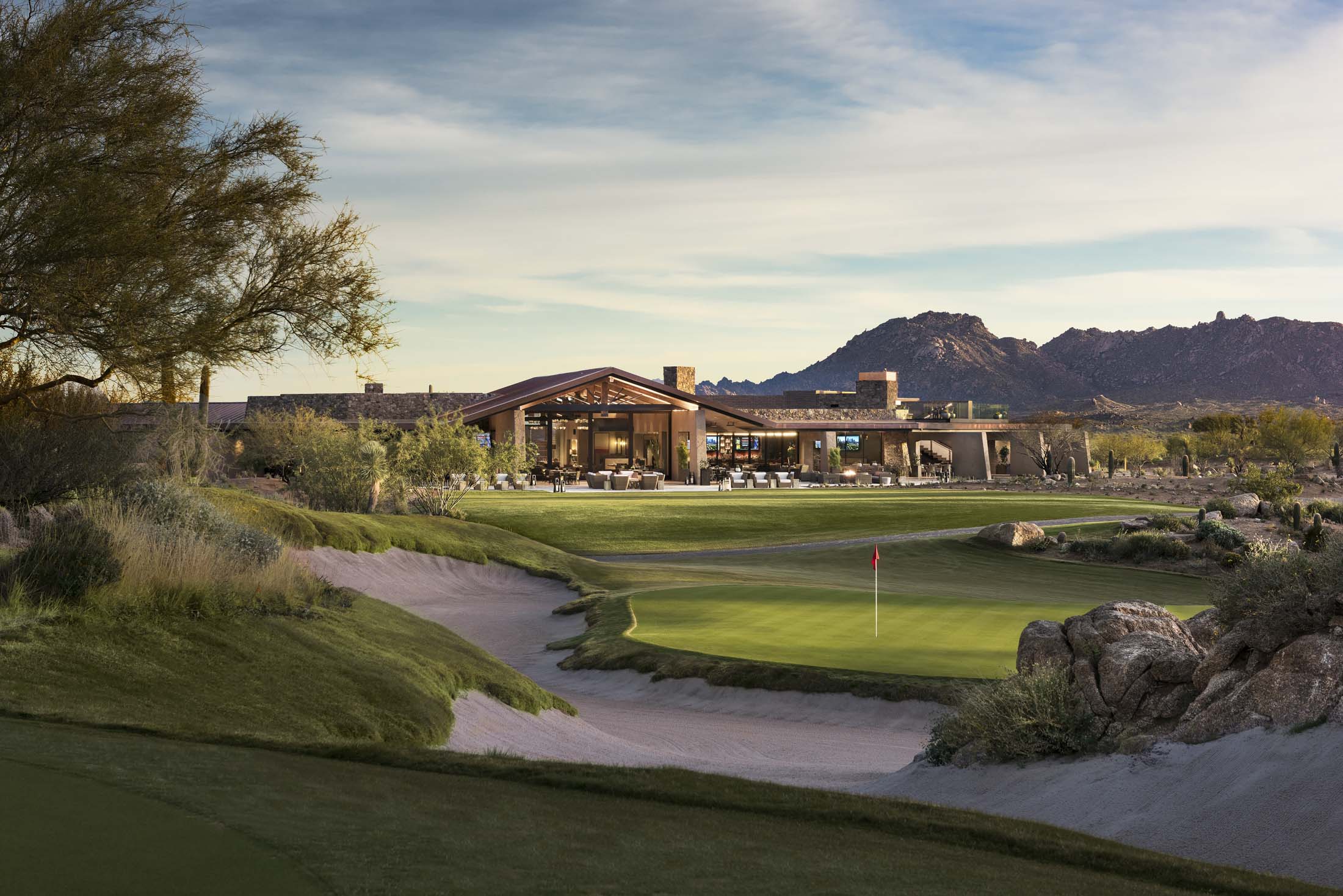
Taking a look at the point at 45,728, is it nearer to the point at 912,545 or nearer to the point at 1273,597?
the point at 1273,597

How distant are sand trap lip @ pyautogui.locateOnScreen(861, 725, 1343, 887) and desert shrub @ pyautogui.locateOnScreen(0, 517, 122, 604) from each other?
6.48 meters

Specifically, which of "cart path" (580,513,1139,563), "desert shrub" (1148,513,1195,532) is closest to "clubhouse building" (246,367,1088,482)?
"cart path" (580,513,1139,563)

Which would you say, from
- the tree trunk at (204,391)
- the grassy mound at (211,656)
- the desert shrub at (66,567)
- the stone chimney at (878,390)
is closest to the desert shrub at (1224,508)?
the tree trunk at (204,391)

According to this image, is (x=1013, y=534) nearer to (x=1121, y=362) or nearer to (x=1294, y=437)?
(x=1294, y=437)

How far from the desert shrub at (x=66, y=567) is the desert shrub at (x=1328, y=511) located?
113 feet

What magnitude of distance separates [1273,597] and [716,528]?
2619cm

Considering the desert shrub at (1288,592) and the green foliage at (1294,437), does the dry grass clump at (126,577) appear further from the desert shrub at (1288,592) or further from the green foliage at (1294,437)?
the green foliage at (1294,437)

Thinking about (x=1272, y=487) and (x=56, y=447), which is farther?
(x=1272, y=487)

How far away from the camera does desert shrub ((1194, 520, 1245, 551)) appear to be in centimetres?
2752

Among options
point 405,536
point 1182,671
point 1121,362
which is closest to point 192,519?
point 1182,671

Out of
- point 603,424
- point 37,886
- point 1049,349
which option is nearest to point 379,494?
point 37,886

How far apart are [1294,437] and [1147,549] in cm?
4278

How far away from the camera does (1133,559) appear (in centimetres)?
2786

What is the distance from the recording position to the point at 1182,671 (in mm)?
8203
